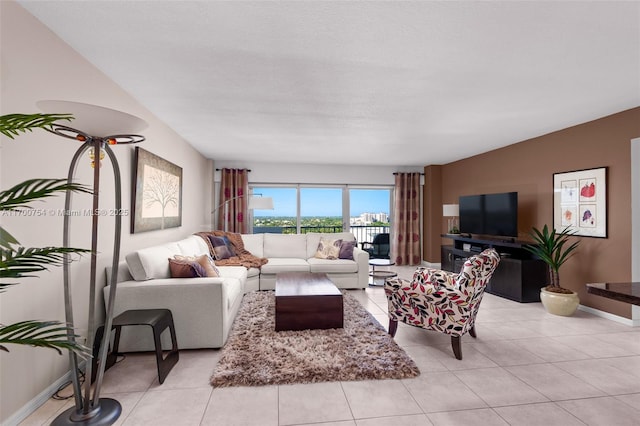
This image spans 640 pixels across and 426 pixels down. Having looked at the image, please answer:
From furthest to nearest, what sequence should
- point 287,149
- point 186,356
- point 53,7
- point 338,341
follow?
point 287,149
point 338,341
point 186,356
point 53,7

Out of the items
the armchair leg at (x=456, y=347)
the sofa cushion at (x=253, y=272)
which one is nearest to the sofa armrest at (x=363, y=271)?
the sofa cushion at (x=253, y=272)

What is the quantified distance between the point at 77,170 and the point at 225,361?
184 centimetres

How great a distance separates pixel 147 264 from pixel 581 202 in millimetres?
→ 4965

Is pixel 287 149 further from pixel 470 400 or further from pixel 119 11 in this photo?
pixel 470 400

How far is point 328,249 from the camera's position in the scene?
5.36m

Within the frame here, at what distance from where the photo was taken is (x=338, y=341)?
9.75ft

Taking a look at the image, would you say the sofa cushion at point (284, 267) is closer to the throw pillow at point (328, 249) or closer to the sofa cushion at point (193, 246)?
the throw pillow at point (328, 249)

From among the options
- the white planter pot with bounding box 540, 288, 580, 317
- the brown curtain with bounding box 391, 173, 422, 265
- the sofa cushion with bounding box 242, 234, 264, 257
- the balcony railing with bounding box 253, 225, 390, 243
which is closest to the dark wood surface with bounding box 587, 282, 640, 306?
the white planter pot with bounding box 540, 288, 580, 317

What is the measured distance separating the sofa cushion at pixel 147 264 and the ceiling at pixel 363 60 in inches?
59.6

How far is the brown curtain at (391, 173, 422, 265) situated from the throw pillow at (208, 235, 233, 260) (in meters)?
3.94

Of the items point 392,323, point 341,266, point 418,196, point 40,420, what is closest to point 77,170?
point 40,420

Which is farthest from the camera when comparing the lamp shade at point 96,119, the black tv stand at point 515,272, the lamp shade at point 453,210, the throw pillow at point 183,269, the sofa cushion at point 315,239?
the lamp shade at point 453,210

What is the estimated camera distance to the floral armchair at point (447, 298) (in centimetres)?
270

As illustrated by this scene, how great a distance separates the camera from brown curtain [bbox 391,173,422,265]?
23.9 feet
